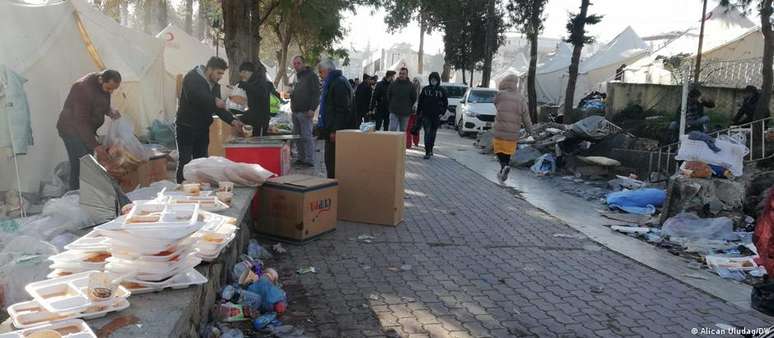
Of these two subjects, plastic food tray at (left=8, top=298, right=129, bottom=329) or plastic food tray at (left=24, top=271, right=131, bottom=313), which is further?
plastic food tray at (left=24, top=271, right=131, bottom=313)

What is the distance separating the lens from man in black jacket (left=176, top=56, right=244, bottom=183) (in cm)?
660

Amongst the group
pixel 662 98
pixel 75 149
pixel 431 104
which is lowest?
pixel 75 149

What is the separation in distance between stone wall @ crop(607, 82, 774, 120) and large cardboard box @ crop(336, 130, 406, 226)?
12.6 metres

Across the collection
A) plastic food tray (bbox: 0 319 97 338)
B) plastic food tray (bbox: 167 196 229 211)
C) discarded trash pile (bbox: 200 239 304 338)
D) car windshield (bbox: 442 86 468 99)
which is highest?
car windshield (bbox: 442 86 468 99)

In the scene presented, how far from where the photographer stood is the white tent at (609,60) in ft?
101

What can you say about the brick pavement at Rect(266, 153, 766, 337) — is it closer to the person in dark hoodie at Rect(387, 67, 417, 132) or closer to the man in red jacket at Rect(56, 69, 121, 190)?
the man in red jacket at Rect(56, 69, 121, 190)

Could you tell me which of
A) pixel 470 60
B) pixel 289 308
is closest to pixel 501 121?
pixel 289 308

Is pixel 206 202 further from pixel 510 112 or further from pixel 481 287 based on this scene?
pixel 510 112

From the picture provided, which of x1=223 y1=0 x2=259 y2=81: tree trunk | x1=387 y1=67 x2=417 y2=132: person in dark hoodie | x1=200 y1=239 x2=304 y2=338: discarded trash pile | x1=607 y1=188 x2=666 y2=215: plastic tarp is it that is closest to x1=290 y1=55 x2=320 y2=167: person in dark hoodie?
x1=387 y1=67 x2=417 y2=132: person in dark hoodie

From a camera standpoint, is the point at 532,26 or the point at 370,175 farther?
the point at 532,26

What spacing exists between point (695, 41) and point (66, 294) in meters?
26.1

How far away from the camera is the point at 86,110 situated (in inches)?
268

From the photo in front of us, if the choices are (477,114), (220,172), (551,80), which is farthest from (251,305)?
(551,80)

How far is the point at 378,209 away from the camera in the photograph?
21.9ft
